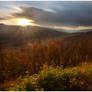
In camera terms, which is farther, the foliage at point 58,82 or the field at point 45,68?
the field at point 45,68

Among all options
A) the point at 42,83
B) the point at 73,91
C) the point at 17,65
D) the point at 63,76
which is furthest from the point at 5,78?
the point at 73,91

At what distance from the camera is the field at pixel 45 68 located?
317cm

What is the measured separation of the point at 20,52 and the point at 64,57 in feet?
6.06

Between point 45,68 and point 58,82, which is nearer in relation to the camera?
point 58,82

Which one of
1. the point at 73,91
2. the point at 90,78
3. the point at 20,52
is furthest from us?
the point at 20,52

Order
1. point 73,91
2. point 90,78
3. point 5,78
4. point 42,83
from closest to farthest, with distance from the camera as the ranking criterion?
point 73,91
point 42,83
point 90,78
point 5,78

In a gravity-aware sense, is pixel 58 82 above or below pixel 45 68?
below

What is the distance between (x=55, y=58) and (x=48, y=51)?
416 mm

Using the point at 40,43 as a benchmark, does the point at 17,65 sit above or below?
below

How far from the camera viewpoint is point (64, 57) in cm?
554

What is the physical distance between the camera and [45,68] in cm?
345

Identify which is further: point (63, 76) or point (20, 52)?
point (20, 52)

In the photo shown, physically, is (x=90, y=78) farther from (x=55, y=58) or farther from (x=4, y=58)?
(x=4, y=58)

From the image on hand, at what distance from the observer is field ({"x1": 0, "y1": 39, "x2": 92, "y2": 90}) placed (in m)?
3.17
